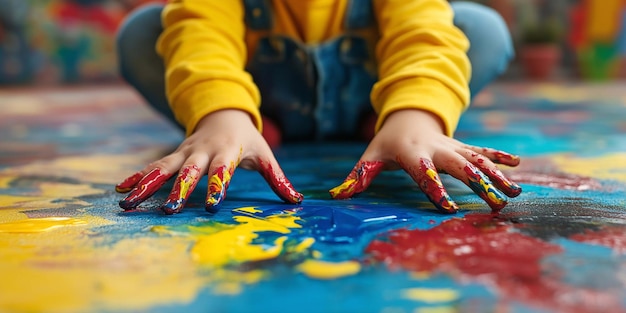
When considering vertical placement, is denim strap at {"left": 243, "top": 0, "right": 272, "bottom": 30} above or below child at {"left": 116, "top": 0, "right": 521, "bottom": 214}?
above

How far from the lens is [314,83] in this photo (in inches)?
44.2

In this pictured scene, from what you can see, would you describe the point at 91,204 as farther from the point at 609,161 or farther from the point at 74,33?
the point at 74,33

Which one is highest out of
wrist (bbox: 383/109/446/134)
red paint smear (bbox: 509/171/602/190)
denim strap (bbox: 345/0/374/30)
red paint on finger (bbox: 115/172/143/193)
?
denim strap (bbox: 345/0/374/30)

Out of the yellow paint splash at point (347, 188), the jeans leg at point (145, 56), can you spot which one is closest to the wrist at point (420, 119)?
the yellow paint splash at point (347, 188)

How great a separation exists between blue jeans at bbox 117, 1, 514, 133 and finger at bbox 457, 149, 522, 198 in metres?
0.51

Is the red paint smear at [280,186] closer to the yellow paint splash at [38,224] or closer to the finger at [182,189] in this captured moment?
the finger at [182,189]

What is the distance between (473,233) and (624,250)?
0.12 metres

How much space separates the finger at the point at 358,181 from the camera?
2.37 ft

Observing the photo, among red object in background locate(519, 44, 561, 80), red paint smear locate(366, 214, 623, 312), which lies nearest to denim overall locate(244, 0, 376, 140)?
red paint smear locate(366, 214, 623, 312)

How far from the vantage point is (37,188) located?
859 millimetres

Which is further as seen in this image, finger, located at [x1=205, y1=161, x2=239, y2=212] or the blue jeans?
the blue jeans

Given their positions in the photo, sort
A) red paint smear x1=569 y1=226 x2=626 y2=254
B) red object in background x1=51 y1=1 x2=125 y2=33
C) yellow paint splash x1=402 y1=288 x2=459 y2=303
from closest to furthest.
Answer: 1. yellow paint splash x1=402 y1=288 x2=459 y2=303
2. red paint smear x1=569 y1=226 x2=626 y2=254
3. red object in background x1=51 y1=1 x2=125 y2=33

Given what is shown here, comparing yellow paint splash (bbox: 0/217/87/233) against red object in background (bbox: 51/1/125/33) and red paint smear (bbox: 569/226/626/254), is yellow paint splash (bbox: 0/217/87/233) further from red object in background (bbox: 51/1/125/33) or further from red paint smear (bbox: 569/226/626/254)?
red object in background (bbox: 51/1/125/33)

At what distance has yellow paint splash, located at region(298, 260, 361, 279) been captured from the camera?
0.48 m
